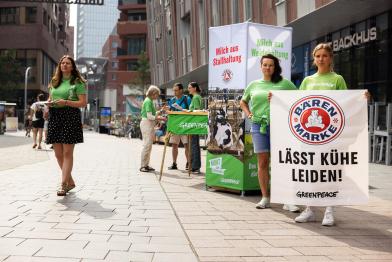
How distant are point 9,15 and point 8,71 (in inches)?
552

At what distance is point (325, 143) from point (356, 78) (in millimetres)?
13208

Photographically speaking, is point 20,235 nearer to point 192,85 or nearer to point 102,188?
point 102,188

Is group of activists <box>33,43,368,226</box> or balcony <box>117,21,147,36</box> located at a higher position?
balcony <box>117,21,147,36</box>

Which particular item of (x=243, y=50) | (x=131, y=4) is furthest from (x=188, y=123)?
(x=131, y=4)

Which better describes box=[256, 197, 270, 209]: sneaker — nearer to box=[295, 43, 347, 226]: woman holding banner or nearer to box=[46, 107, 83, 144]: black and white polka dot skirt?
box=[295, 43, 347, 226]: woman holding banner

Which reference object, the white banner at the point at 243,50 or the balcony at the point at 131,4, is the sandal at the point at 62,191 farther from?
the balcony at the point at 131,4

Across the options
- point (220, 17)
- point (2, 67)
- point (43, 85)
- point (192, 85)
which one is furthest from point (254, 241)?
point (43, 85)

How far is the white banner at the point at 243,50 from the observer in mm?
7895

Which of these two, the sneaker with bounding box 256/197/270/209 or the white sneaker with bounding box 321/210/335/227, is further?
the sneaker with bounding box 256/197/270/209

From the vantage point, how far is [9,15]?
6619 cm

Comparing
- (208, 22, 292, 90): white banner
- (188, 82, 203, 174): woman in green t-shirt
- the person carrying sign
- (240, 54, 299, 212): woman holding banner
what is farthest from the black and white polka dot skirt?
the person carrying sign

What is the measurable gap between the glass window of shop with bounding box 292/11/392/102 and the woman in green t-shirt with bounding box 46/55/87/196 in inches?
431

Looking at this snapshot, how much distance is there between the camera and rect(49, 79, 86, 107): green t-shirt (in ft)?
23.5

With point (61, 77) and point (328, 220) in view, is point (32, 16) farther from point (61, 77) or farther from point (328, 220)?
point (328, 220)
